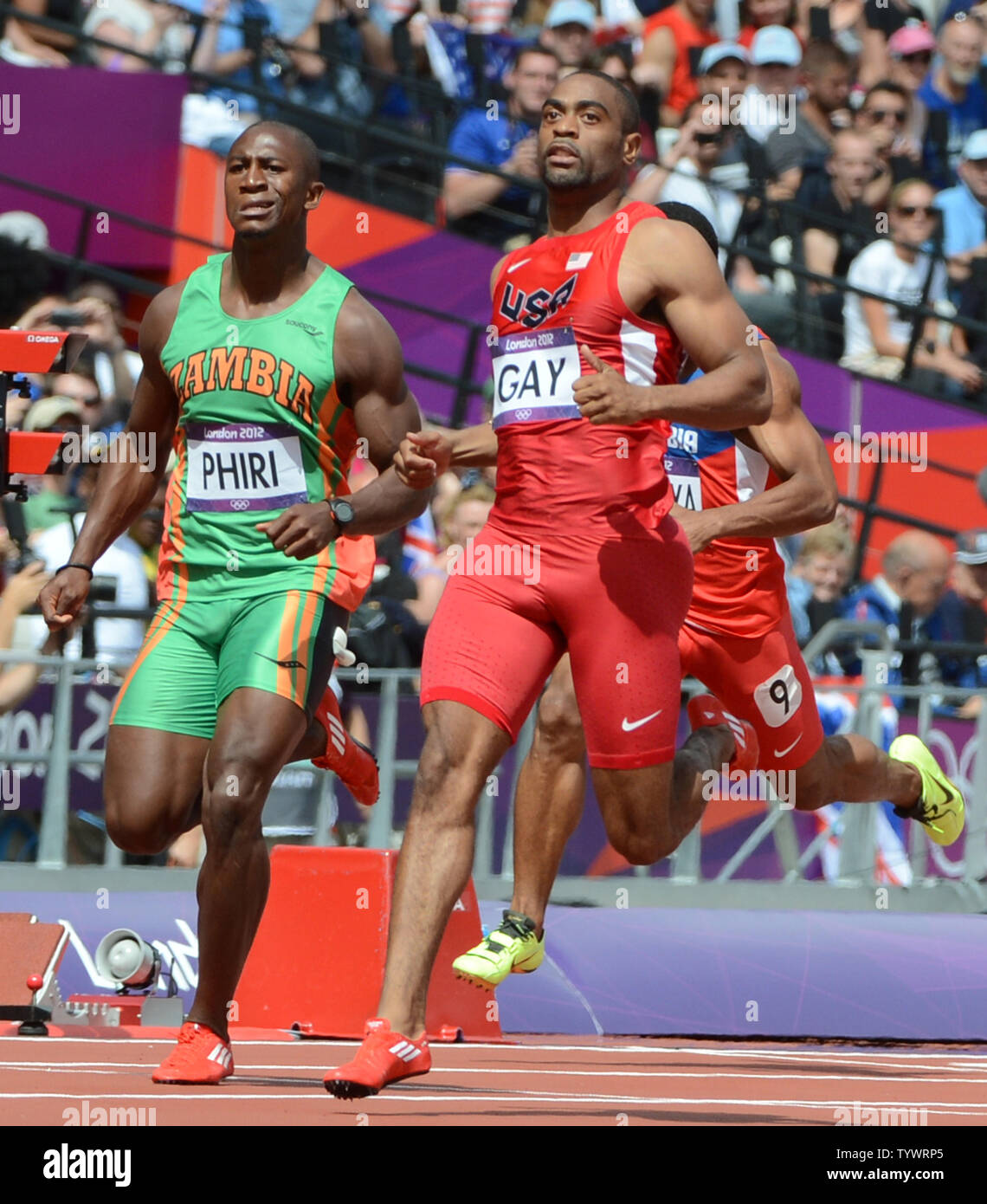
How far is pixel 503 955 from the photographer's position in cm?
629

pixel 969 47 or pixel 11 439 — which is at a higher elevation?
pixel 969 47

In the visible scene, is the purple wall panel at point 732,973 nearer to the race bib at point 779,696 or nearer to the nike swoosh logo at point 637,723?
the race bib at point 779,696

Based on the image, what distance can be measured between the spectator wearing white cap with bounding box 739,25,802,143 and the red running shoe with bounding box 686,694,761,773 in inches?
350

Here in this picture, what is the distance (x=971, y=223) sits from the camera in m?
16.4

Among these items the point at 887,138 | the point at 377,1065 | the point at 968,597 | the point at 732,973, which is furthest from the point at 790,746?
the point at 887,138

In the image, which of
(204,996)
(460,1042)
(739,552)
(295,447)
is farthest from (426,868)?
(460,1042)

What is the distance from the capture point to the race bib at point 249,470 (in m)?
6.48

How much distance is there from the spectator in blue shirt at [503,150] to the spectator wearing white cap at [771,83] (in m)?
1.56

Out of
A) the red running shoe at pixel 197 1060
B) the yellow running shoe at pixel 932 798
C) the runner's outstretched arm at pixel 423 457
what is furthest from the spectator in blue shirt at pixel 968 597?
the red running shoe at pixel 197 1060

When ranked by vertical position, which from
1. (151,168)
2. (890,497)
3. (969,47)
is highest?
(969,47)

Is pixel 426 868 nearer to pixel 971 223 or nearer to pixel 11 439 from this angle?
pixel 11 439

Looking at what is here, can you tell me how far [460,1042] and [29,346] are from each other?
366 centimetres
